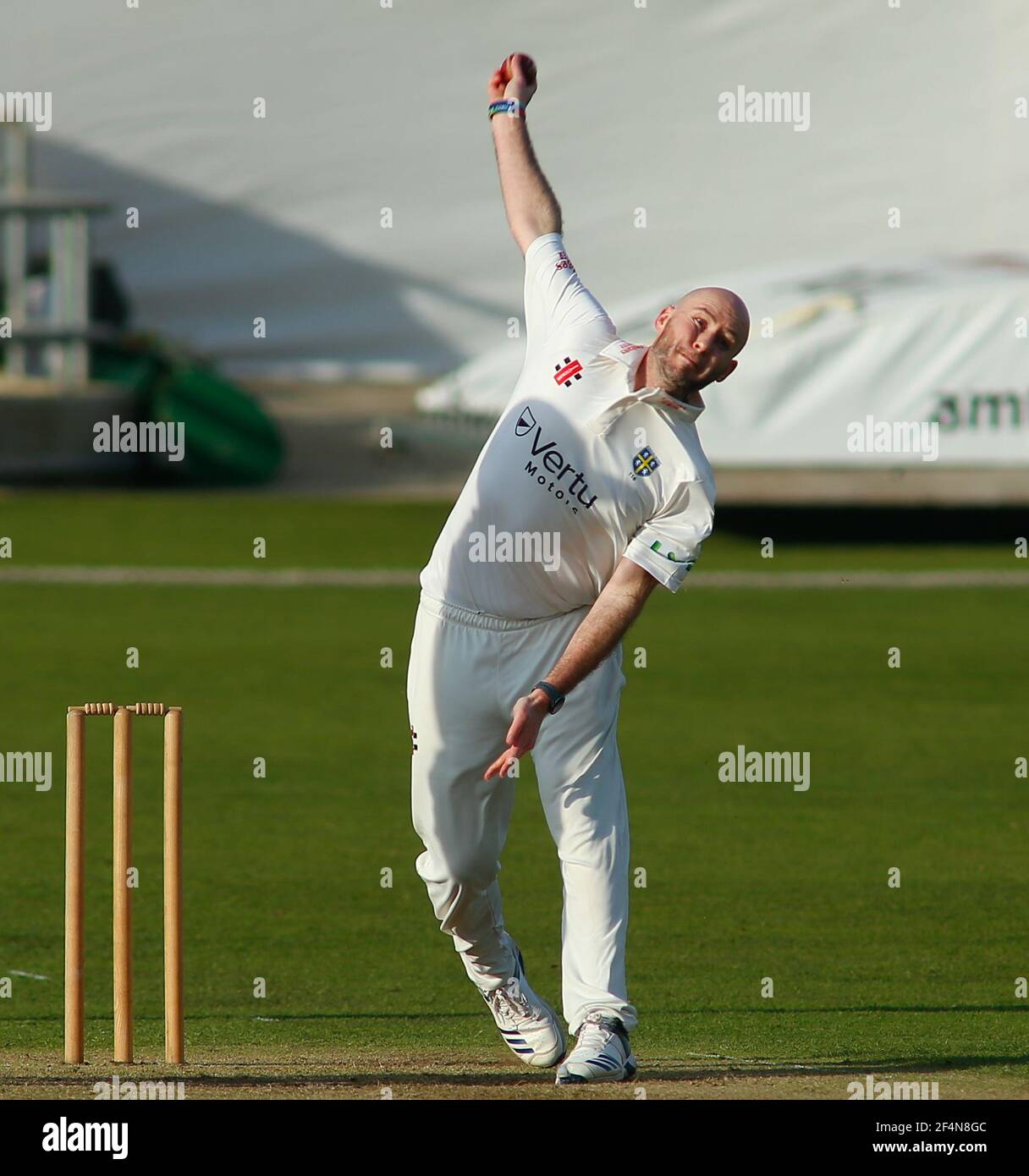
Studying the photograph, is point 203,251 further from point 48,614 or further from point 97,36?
point 48,614

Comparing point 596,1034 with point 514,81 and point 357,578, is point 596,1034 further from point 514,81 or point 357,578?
point 357,578

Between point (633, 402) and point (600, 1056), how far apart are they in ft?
5.26

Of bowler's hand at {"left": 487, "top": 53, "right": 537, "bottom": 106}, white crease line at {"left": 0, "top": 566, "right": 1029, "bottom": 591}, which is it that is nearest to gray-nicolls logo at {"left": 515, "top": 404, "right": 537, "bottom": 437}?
bowler's hand at {"left": 487, "top": 53, "right": 537, "bottom": 106}

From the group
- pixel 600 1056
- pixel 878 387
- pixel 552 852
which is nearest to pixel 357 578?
pixel 878 387

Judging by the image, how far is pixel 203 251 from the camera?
28.6m

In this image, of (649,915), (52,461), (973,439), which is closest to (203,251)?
(52,461)

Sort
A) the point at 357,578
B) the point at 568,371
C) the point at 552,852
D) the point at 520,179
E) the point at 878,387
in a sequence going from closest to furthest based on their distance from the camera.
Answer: the point at 568,371 → the point at 520,179 → the point at 552,852 → the point at 357,578 → the point at 878,387

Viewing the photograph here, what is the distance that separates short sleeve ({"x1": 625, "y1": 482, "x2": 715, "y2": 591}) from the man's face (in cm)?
26

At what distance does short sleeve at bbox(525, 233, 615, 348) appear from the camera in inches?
211

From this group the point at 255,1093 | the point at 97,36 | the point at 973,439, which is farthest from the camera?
the point at 97,36

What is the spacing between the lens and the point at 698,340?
4.98 m

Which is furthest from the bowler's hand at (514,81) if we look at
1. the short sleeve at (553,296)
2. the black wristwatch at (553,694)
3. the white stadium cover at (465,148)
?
the white stadium cover at (465,148)

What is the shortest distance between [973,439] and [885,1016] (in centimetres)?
1369

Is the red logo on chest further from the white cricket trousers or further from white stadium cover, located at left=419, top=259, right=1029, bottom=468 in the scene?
white stadium cover, located at left=419, top=259, right=1029, bottom=468
